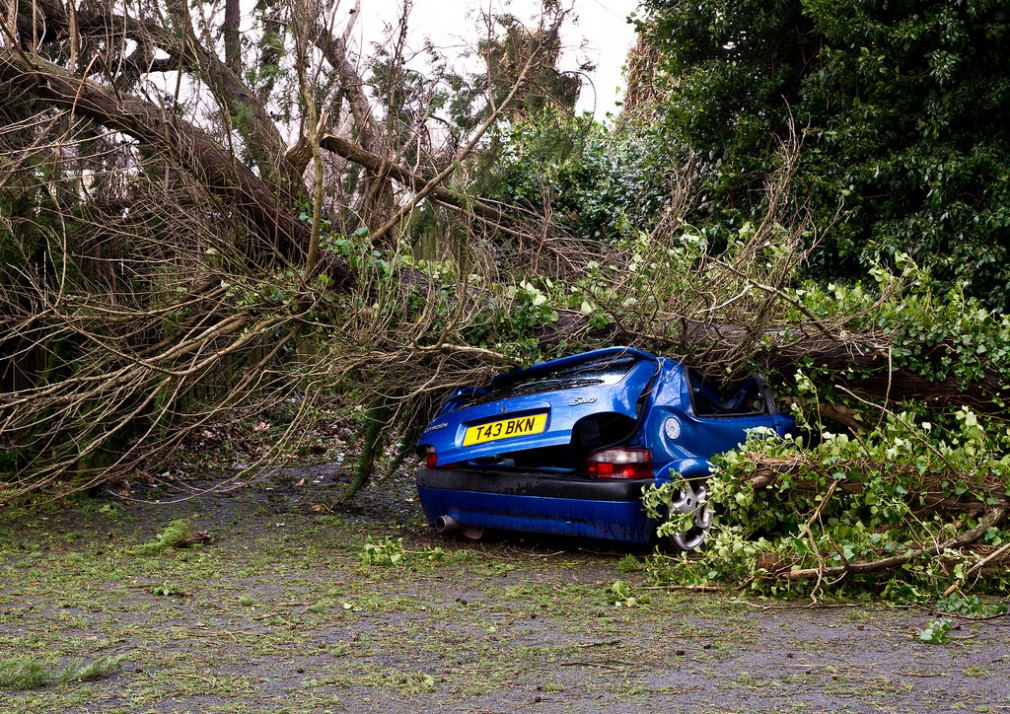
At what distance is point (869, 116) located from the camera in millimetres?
13008

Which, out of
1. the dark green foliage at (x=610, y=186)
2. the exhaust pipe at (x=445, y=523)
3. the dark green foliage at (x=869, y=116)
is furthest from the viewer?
the dark green foliage at (x=610, y=186)

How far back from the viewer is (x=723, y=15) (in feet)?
47.2

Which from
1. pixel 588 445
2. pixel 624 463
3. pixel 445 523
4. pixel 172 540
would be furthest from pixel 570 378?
pixel 172 540

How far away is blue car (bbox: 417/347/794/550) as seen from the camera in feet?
21.4

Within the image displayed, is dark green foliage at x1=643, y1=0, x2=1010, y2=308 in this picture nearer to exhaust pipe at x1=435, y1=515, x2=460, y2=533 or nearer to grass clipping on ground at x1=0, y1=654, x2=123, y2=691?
exhaust pipe at x1=435, y1=515, x2=460, y2=533

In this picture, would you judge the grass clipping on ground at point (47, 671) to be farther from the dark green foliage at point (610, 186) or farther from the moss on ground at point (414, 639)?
the dark green foliage at point (610, 186)

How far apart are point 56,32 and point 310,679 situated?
802cm

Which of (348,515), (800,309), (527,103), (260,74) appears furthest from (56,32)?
(800,309)

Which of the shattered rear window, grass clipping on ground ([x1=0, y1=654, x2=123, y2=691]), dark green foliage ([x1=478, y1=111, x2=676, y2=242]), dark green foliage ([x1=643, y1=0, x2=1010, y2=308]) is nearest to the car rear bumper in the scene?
the shattered rear window

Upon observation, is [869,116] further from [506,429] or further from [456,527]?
[456,527]

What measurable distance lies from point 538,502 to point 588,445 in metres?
0.53

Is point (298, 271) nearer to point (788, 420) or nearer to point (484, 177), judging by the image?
point (484, 177)

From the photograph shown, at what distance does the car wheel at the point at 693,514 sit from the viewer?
6.52 metres

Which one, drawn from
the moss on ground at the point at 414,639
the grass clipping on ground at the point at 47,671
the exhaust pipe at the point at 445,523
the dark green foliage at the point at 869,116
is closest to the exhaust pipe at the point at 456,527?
the exhaust pipe at the point at 445,523
